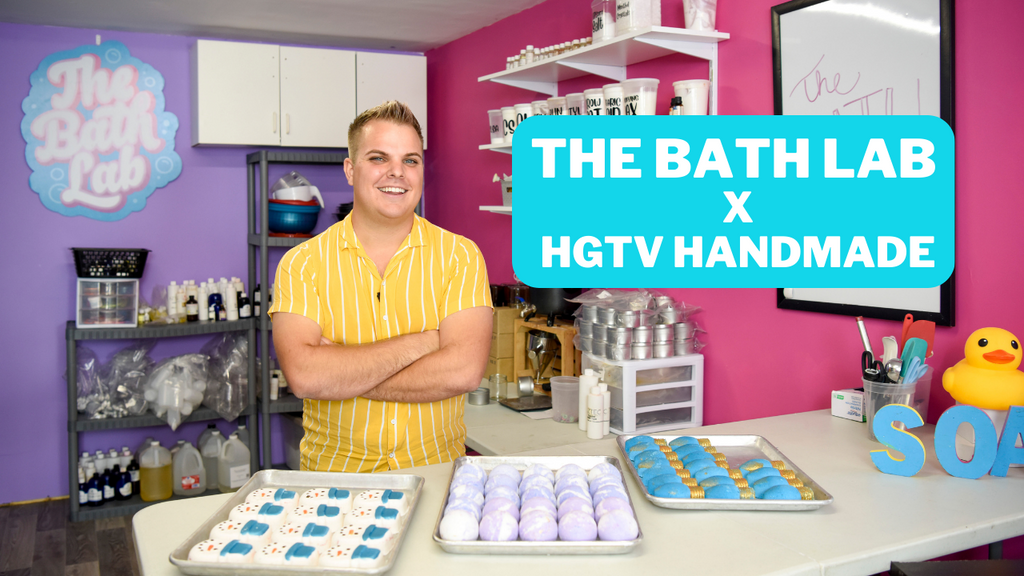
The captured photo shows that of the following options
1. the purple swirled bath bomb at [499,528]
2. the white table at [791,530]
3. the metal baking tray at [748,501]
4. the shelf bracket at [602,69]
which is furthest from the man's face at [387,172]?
the shelf bracket at [602,69]

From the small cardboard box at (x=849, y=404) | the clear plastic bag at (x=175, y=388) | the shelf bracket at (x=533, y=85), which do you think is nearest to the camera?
the small cardboard box at (x=849, y=404)

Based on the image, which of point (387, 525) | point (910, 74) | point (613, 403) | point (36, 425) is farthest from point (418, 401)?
point (36, 425)

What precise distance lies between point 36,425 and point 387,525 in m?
3.43

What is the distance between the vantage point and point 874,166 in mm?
1957

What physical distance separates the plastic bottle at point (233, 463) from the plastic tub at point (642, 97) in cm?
265

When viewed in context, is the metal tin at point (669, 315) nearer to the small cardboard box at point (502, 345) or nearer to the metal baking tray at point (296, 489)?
the small cardboard box at point (502, 345)

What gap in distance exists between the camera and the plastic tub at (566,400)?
255cm

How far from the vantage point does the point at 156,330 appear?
3.60 meters

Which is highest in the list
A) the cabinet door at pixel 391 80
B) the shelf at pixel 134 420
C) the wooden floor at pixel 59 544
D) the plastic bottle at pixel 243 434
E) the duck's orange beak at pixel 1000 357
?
the cabinet door at pixel 391 80

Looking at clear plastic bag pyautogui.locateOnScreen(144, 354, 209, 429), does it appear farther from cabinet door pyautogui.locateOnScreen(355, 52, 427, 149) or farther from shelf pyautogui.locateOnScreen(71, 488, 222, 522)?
cabinet door pyautogui.locateOnScreen(355, 52, 427, 149)

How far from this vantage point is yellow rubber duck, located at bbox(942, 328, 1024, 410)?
5.06 ft

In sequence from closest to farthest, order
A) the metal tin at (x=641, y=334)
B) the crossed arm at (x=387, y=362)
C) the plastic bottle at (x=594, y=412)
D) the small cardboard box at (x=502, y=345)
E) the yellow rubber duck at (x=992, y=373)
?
the yellow rubber duck at (x=992, y=373) < the crossed arm at (x=387, y=362) < the plastic bottle at (x=594, y=412) < the metal tin at (x=641, y=334) < the small cardboard box at (x=502, y=345)

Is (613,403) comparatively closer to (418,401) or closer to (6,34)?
(418,401)

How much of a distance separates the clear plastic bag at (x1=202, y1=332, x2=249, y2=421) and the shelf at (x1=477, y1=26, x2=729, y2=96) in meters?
1.96
